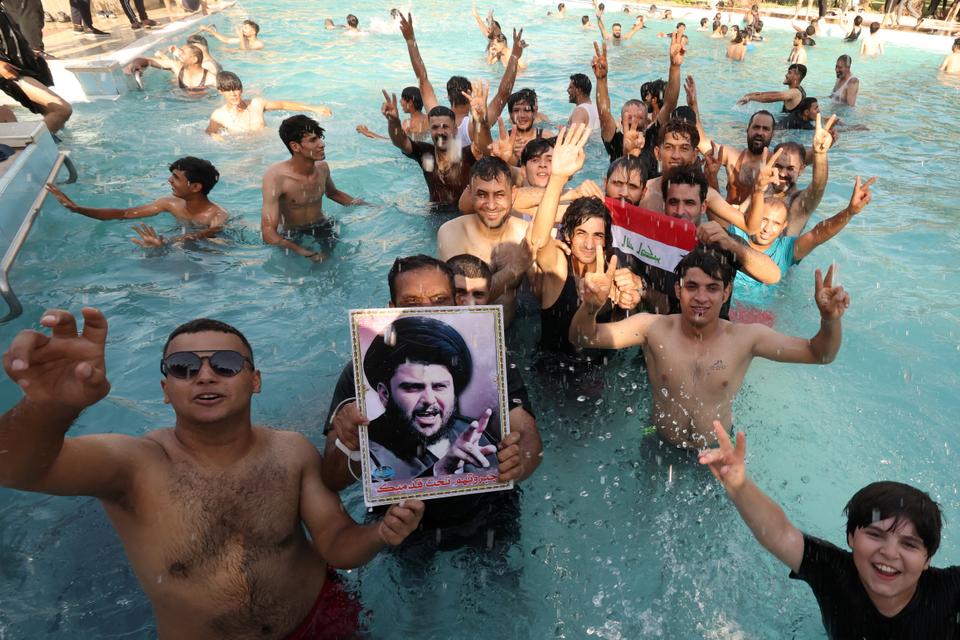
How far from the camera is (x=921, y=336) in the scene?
19.0 feet

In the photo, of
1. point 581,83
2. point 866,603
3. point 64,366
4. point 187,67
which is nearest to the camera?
point 64,366

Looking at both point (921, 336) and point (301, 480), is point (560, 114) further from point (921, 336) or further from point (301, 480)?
point (301, 480)

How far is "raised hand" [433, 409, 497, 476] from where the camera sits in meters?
2.34

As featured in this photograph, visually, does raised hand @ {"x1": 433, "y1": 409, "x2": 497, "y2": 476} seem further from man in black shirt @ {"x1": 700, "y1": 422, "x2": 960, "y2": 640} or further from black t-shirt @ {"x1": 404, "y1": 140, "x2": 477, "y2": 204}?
black t-shirt @ {"x1": 404, "y1": 140, "x2": 477, "y2": 204}

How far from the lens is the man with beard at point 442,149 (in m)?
6.08

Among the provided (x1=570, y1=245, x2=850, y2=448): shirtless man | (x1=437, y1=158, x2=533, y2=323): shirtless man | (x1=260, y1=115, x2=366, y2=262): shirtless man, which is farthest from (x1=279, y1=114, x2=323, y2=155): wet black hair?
(x1=570, y1=245, x2=850, y2=448): shirtless man

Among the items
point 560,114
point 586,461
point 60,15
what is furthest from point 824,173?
point 60,15

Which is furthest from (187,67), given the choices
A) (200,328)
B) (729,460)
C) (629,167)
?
(729,460)

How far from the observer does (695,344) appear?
3330 mm

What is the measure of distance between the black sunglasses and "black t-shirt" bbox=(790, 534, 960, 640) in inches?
82.9

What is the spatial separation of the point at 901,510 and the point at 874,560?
0.59 feet

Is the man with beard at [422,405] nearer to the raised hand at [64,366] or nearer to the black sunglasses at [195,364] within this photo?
the black sunglasses at [195,364]

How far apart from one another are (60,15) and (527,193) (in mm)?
18156

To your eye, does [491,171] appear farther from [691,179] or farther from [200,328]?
[200,328]
